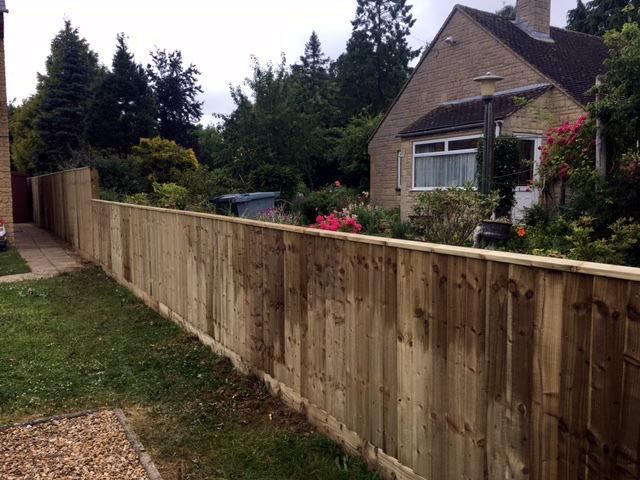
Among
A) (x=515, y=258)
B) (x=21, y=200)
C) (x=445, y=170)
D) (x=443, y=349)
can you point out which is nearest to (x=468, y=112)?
(x=445, y=170)

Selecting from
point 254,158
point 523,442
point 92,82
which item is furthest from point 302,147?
point 523,442

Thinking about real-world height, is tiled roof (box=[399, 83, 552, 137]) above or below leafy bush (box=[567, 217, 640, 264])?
above

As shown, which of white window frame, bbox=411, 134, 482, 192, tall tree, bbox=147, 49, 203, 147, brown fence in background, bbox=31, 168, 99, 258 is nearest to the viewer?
brown fence in background, bbox=31, 168, 99, 258

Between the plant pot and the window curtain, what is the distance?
7236 mm

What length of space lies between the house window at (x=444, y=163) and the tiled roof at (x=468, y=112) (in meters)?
0.40

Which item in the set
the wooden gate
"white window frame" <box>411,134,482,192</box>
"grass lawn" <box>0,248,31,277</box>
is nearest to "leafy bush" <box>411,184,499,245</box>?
"grass lawn" <box>0,248,31,277</box>

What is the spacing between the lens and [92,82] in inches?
1366

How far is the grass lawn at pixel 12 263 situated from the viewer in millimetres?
10914

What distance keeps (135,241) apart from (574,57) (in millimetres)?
16481

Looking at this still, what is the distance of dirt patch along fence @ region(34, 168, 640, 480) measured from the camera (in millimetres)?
2010

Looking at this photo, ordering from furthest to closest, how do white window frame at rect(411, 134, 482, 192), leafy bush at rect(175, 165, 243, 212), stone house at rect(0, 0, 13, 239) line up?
white window frame at rect(411, 134, 482, 192)
stone house at rect(0, 0, 13, 239)
leafy bush at rect(175, 165, 243, 212)

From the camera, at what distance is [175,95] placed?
42562 mm

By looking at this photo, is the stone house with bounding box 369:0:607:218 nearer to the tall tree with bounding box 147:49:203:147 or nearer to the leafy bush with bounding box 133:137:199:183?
the leafy bush with bounding box 133:137:199:183

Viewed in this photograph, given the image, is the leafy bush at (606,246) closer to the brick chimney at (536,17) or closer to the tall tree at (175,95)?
the brick chimney at (536,17)
